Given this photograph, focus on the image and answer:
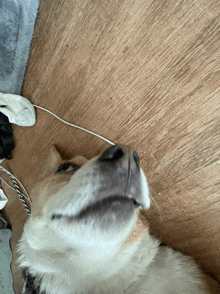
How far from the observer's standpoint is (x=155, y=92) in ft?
4.19

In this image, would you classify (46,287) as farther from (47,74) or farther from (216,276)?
(47,74)

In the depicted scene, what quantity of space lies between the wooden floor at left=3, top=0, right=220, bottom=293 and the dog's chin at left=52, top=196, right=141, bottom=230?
0.60 meters

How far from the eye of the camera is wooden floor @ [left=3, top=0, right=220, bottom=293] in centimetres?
113

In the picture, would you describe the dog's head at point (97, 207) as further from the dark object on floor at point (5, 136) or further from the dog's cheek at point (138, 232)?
the dark object on floor at point (5, 136)

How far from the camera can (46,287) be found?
→ 108 cm

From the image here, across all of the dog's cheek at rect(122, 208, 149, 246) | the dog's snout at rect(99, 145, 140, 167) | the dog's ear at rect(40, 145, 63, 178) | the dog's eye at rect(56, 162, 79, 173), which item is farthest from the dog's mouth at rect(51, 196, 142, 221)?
the dog's ear at rect(40, 145, 63, 178)

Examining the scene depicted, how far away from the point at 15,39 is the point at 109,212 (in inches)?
68.8

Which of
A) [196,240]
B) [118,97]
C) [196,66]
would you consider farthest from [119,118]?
[196,240]

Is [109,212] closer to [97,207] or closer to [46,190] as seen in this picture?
[97,207]

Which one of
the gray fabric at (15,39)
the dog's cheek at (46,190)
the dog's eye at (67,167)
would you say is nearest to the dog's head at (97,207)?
the dog's cheek at (46,190)

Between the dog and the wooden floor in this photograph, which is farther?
the wooden floor

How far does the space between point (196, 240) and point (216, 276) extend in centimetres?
25

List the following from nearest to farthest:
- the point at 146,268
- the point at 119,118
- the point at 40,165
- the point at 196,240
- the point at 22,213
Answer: the point at 146,268, the point at 196,240, the point at 119,118, the point at 40,165, the point at 22,213

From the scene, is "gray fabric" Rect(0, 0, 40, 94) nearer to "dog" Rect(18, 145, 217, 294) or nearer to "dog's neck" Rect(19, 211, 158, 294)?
"dog" Rect(18, 145, 217, 294)
